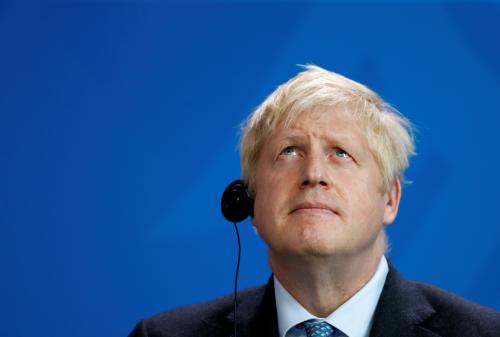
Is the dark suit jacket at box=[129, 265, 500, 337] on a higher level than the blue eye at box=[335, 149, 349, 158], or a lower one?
lower

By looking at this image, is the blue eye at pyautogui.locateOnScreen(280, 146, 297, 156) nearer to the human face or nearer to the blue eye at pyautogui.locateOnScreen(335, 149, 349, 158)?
the human face

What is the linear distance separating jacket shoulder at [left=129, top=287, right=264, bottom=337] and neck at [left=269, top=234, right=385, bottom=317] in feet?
0.63

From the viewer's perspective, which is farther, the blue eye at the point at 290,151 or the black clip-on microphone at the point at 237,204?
the black clip-on microphone at the point at 237,204

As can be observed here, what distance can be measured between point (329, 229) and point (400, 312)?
32 cm

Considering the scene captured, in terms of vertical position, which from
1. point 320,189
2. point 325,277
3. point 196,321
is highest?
point 320,189

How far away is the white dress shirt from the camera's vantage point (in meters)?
2.16

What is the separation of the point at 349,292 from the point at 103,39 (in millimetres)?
1554

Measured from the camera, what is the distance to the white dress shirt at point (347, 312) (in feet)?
7.09

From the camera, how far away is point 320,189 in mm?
2107

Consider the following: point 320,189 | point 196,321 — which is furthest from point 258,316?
point 320,189

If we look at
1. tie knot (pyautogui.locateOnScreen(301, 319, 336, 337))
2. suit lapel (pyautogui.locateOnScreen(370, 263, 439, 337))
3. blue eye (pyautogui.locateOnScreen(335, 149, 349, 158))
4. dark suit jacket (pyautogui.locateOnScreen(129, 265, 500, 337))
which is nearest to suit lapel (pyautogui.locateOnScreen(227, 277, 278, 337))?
dark suit jacket (pyautogui.locateOnScreen(129, 265, 500, 337))

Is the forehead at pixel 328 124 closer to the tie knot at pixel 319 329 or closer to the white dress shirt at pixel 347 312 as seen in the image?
the white dress shirt at pixel 347 312

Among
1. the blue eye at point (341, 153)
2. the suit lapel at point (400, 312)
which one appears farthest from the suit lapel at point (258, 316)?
the blue eye at point (341, 153)

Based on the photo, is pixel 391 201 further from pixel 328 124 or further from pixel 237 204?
pixel 237 204
